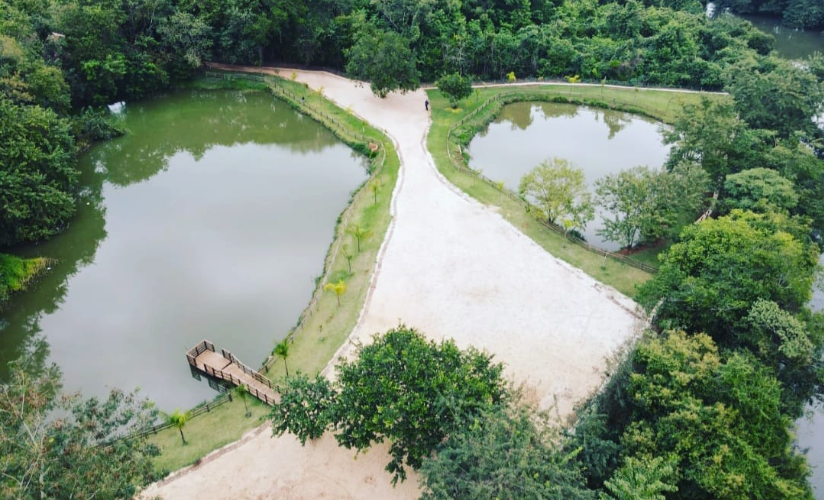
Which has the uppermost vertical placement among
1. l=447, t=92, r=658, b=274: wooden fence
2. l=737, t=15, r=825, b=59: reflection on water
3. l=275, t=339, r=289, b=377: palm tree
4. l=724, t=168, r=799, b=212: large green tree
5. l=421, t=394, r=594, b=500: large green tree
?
l=737, t=15, r=825, b=59: reflection on water

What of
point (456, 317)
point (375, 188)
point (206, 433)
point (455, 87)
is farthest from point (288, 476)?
point (455, 87)

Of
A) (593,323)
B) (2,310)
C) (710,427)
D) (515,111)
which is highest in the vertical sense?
(515,111)

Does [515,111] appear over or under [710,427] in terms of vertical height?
over

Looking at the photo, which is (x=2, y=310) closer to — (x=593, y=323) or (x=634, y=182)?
(x=593, y=323)

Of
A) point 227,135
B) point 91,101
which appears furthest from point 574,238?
point 91,101

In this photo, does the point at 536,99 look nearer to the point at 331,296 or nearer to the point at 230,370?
the point at 331,296

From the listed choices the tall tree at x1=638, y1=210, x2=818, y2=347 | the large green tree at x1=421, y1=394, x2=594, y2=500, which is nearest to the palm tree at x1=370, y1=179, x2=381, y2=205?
the tall tree at x1=638, y1=210, x2=818, y2=347

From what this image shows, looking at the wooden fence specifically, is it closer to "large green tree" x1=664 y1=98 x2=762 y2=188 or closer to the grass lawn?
"large green tree" x1=664 y1=98 x2=762 y2=188
